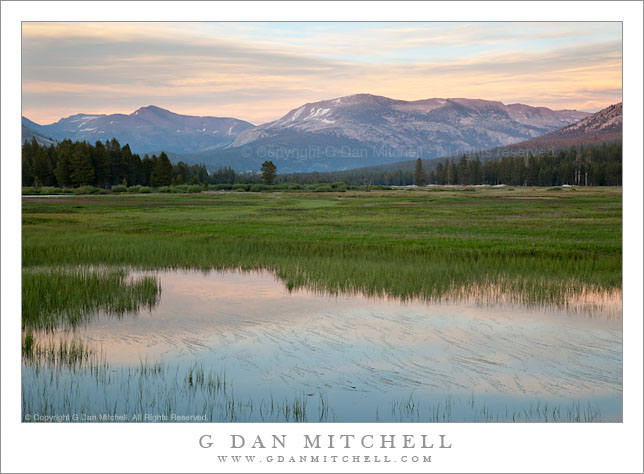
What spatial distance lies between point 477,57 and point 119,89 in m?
10.4

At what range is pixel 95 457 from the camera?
8.84 m

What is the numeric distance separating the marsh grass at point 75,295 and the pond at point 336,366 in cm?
50

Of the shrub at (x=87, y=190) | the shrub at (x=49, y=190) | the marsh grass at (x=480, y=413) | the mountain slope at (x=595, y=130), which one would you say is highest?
the mountain slope at (x=595, y=130)

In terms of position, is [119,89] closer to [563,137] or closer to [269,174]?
[563,137]

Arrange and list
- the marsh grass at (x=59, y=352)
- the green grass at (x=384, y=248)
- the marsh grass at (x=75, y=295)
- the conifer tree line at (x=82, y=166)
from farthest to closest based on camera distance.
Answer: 1. the conifer tree line at (x=82, y=166)
2. the green grass at (x=384, y=248)
3. the marsh grass at (x=75, y=295)
4. the marsh grass at (x=59, y=352)

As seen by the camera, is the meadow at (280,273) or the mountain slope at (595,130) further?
the mountain slope at (595,130)

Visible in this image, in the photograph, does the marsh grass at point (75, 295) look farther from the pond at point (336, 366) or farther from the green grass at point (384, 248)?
the green grass at point (384, 248)

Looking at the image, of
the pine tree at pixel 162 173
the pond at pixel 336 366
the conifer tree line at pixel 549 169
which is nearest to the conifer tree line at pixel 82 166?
the pine tree at pixel 162 173

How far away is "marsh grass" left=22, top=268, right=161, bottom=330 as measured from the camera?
40.7 feet

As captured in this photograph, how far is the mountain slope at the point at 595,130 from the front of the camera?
43.2 ft

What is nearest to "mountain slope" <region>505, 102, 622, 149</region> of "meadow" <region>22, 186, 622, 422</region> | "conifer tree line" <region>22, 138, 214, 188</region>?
"meadow" <region>22, 186, 622, 422</region>

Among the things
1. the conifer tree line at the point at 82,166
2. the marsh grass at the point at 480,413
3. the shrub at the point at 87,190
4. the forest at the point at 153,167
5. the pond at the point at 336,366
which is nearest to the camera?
the marsh grass at the point at 480,413

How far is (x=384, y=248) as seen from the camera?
23.5 m

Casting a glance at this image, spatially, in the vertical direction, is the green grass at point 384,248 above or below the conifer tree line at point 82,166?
below
